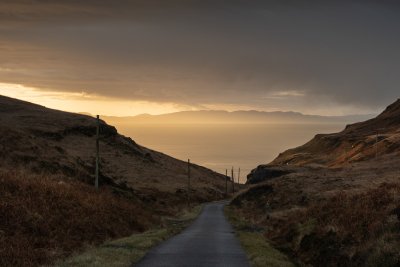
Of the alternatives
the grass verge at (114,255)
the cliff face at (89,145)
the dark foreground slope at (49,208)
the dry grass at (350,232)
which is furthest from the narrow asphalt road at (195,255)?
the cliff face at (89,145)

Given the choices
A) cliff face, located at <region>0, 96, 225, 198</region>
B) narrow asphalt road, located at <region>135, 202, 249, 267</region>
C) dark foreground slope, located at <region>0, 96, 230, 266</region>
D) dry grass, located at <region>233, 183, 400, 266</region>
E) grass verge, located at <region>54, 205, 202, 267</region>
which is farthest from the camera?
cliff face, located at <region>0, 96, 225, 198</region>

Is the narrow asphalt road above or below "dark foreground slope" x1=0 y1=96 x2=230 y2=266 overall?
below

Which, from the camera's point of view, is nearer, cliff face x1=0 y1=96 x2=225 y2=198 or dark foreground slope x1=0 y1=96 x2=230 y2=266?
dark foreground slope x1=0 y1=96 x2=230 y2=266

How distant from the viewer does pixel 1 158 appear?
4825 cm

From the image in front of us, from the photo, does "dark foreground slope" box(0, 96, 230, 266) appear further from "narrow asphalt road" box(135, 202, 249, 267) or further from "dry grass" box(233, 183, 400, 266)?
"dry grass" box(233, 183, 400, 266)

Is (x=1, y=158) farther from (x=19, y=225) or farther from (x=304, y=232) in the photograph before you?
(x=304, y=232)

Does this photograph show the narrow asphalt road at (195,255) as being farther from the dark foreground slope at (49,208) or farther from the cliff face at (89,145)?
the cliff face at (89,145)

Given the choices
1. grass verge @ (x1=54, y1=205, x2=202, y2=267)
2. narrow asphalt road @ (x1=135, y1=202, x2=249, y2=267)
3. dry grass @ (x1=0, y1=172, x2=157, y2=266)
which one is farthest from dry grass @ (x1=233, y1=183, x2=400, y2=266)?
dry grass @ (x1=0, y1=172, x2=157, y2=266)

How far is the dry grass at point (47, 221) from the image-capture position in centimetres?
1906

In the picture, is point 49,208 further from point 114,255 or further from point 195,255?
point 195,255

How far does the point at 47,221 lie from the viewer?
2398 centimetres

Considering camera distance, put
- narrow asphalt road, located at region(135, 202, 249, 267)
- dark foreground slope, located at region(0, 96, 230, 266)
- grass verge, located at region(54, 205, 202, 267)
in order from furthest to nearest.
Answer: dark foreground slope, located at region(0, 96, 230, 266)
narrow asphalt road, located at region(135, 202, 249, 267)
grass verge, located at region(54, 205, 202, 267)

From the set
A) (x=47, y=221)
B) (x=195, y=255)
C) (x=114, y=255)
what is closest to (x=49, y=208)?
(x=47, y=221)

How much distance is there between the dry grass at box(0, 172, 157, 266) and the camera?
1906 cm
